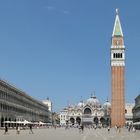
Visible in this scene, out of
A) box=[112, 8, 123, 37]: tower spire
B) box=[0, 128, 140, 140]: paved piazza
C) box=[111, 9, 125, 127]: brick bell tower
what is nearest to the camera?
box=[0, 128, 140, 140]: paved piazza

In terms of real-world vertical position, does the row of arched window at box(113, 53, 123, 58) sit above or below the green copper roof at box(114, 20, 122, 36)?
below

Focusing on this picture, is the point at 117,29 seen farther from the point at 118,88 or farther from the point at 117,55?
the point at 118,88

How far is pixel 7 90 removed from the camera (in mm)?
112062

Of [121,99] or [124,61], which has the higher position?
[124,61]

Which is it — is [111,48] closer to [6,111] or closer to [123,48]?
[123,48]

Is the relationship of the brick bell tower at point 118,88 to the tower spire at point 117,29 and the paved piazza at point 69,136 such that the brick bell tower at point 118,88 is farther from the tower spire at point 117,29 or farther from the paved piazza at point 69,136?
the paved piazza at point 69,136

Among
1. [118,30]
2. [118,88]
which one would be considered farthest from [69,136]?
[118,30]

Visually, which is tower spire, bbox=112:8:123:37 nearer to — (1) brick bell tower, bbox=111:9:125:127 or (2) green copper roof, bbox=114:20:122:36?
(2) green copper roof, bbox=114:20:122:36

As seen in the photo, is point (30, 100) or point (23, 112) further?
point (30, 100)

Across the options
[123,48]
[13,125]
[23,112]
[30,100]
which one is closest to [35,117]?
[30,100]

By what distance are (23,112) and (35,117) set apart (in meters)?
30.4

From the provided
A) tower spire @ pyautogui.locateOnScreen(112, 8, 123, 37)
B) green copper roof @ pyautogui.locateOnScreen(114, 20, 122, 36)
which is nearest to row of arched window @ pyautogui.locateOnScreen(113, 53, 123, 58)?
tower spire @ pyautogui.locateOnScreen(112, 8, 123, 37)

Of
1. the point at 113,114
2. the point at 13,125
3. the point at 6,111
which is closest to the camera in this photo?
the point at 6,111

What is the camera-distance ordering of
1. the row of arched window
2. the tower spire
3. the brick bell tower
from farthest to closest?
the tower spire
the row of arched window
the brick bell tower
